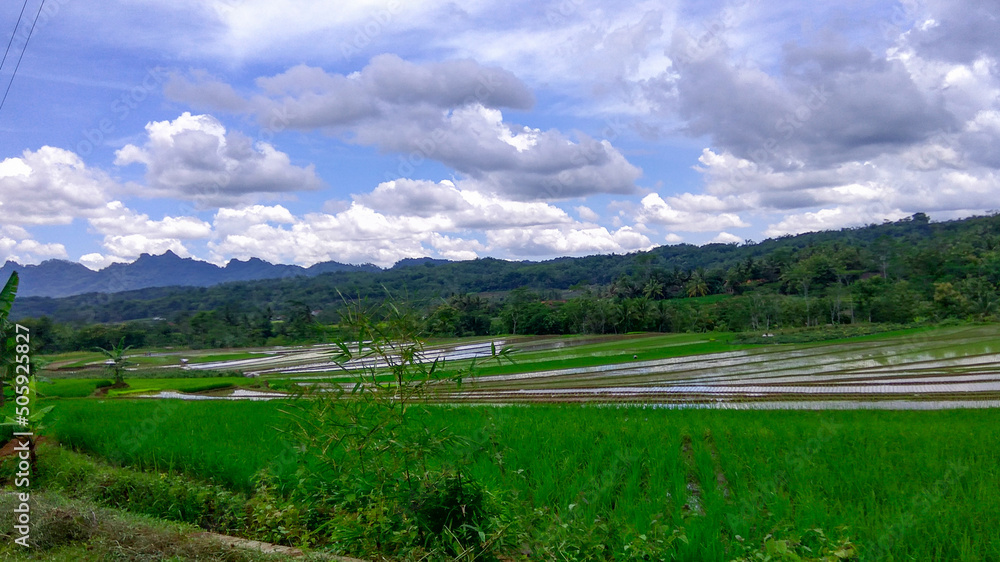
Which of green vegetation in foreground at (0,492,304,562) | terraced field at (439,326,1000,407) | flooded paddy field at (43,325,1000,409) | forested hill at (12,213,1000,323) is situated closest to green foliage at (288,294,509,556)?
flooded paddy field at (43,325,1000,409)

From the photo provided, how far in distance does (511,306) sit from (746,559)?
186ft

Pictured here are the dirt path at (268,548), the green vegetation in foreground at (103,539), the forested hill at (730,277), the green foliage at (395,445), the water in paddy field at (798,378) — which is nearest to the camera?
the green foliage at (395,445)

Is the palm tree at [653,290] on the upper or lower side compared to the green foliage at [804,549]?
upper

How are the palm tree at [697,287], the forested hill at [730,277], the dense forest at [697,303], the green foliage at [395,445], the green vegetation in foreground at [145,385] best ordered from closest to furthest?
1. the green foliage at [395,445]
2. the green vegetation in foreground at [145,385]
3. the dense forest at [697,303]
4. the forested hill at [730,277]
5. the palm tree at [697,287]

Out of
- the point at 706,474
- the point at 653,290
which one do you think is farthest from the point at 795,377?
the point at 653,290

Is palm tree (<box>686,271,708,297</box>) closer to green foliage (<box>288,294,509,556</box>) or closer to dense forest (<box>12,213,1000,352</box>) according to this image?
dense forest (<box>12,213,1000,352</box>)

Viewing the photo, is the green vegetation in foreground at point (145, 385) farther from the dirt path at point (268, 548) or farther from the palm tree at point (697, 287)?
the palm tree at point (697, 287)

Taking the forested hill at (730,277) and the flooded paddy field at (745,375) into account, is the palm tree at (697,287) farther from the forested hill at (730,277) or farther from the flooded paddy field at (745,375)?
the flooded paddy field at (745,375)

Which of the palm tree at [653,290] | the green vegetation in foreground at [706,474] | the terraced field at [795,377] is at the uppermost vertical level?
the palm tree at [653,290]

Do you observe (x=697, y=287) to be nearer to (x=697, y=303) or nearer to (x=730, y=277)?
(x=730, y=277)

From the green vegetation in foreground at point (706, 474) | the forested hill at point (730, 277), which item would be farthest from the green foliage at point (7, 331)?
the forested hill at point (730, 277)

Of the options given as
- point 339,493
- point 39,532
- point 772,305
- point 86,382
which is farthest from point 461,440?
point 772,305

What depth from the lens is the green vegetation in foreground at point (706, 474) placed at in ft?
13.0

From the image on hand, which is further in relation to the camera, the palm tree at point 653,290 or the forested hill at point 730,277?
the palm tree at point 653,290
